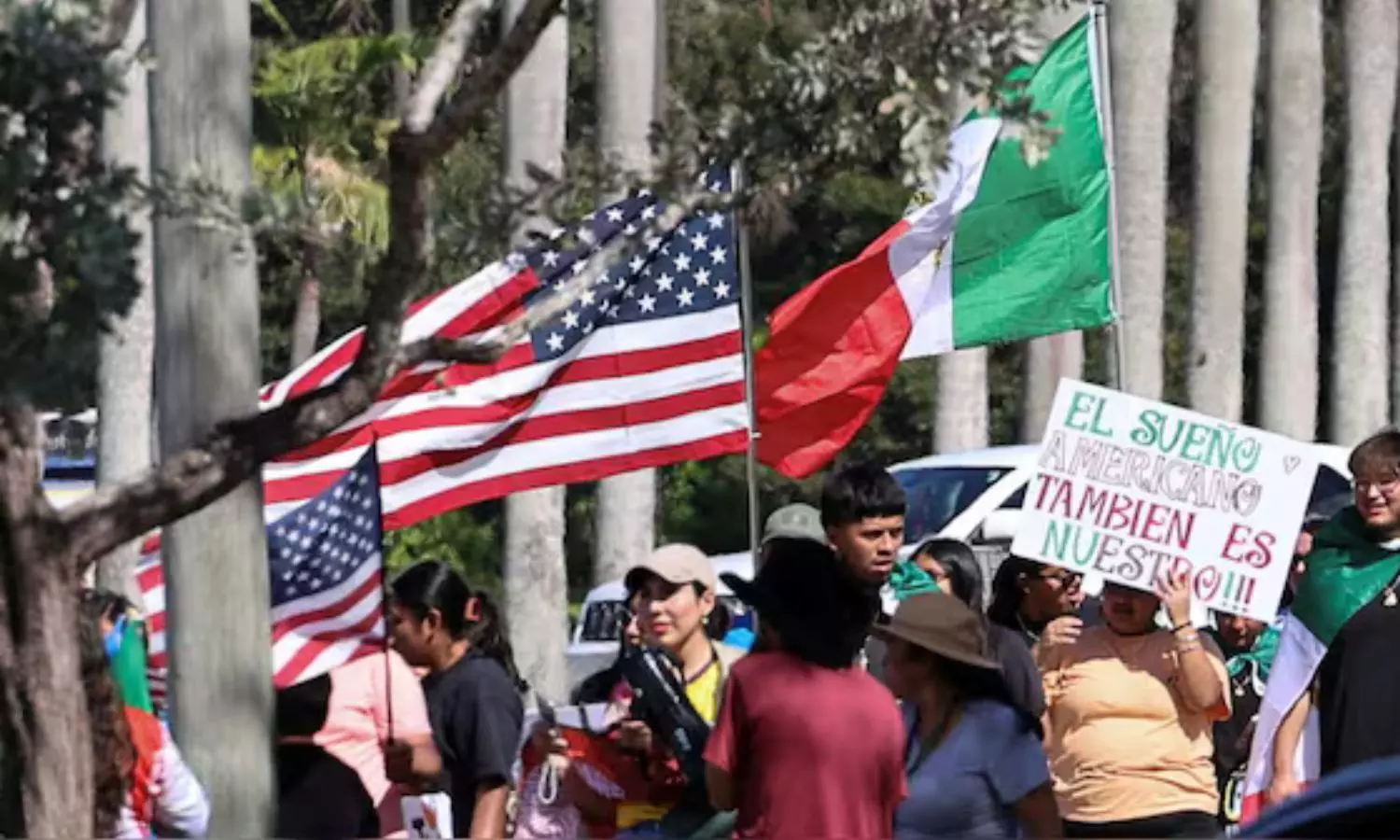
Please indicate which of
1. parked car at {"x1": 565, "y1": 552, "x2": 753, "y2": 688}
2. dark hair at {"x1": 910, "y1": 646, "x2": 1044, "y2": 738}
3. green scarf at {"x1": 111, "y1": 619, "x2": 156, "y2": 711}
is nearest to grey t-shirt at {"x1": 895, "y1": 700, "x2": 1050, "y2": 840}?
dark hair at {"x1": 910, "y1": 646, "x2": 1044, "y2": 738}

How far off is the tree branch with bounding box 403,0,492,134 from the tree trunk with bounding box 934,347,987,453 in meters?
19.1

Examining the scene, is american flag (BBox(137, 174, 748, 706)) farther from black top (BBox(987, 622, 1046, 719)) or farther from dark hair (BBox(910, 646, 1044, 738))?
dark hair (BBox(910, 646, 1044, 738))

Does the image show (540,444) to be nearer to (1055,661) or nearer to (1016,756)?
(1055,661)

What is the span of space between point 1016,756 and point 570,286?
5.48ft

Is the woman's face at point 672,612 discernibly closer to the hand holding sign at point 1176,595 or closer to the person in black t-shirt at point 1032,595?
the hand holding sign at point 1176,595

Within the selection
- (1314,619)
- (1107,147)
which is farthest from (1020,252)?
(1314,619)

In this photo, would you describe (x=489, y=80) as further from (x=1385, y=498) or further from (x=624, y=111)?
(x=624, y=111)

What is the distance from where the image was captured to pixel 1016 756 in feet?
24.5

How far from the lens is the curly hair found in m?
6.57

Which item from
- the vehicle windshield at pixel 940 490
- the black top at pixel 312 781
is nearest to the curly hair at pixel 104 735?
the black top at pixel 312 781

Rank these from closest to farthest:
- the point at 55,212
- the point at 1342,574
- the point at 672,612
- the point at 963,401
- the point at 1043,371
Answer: the point at 55,212, the point at 672,612, the point at 1342,574, the point at 1043,371, the point at 963,401

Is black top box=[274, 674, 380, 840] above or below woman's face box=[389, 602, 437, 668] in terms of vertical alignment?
below

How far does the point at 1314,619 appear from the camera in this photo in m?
9.45

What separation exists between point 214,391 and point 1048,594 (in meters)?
3.17
